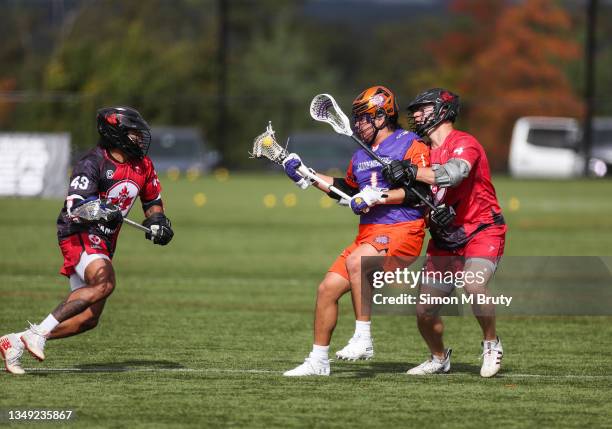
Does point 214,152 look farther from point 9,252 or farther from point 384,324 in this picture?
point 384,324

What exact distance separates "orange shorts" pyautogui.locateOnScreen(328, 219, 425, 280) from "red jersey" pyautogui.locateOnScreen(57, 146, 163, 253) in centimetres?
168

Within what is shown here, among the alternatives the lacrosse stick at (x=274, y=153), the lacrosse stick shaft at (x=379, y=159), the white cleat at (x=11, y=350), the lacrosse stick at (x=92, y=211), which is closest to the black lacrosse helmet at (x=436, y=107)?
the lacrosse stick shaft at (x=379, y=159)

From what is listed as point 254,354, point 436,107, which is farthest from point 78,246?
point 436,107

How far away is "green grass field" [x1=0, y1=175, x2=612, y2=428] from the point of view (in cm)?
812

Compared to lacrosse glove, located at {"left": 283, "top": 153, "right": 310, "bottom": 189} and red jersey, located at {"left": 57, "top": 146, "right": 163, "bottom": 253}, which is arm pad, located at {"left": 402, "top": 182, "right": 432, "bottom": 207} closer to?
lacrosse glove, located at {"left": 283, "top": 153, "right": 310, "bottom": 189}

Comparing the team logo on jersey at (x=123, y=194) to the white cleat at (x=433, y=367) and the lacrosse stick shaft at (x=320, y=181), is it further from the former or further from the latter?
the white cleat at (x=433, y=367)

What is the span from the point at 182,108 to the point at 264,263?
3342cm

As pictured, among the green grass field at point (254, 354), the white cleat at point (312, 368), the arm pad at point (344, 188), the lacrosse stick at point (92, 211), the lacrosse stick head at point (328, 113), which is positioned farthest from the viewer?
the lacrosse stick head at point (328, 113)

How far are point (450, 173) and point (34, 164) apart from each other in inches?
839

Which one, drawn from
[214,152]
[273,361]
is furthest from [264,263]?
[214,152]

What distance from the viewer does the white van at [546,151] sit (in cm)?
4325

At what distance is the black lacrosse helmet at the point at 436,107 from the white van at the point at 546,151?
Answer: 34.2 m

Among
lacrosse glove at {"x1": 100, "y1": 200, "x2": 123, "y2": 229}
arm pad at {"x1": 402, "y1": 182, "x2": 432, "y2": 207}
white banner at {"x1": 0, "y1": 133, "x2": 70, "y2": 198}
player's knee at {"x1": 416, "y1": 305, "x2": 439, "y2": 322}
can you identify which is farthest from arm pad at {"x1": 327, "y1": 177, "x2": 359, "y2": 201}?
white banner at {"x1": 0, "y1": 133, "x2": 70, "y2": 198}

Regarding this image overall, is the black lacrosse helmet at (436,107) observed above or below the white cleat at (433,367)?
above
